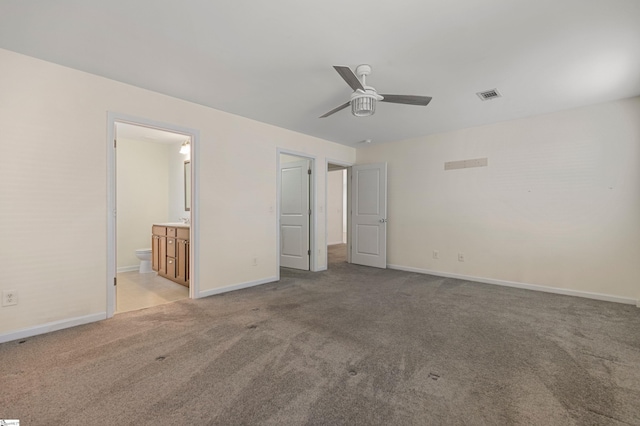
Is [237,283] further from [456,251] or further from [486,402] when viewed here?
[456,251]

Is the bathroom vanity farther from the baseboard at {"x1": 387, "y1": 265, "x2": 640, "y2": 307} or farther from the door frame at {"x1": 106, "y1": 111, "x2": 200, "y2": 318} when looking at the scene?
the baseboard at {"x1": 387, "y1": 265, "x2": 640, "y2": 307}

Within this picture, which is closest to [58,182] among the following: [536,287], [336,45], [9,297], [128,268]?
[9,297]

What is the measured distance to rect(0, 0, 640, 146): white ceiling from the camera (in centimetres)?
190

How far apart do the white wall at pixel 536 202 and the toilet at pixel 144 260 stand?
15.2 ft

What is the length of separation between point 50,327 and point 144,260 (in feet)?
8.80

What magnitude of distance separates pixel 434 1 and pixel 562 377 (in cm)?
261

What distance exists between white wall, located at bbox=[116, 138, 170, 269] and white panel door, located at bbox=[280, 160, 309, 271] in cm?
245

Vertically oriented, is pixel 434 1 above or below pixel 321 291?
above

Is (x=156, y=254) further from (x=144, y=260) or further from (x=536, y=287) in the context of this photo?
(x=536, y=287)

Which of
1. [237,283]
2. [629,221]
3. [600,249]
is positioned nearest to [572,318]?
[600,249]

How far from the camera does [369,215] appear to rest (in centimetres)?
571

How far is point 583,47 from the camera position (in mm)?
2340

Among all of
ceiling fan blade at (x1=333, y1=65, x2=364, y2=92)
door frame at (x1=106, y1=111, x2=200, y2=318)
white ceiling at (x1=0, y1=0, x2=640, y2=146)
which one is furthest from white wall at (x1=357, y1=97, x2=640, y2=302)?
door frame at (x1=106, y1=111, x2=200, y2=318)

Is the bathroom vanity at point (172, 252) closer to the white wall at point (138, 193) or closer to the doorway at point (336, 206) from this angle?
the white wall at point (138, 193)
